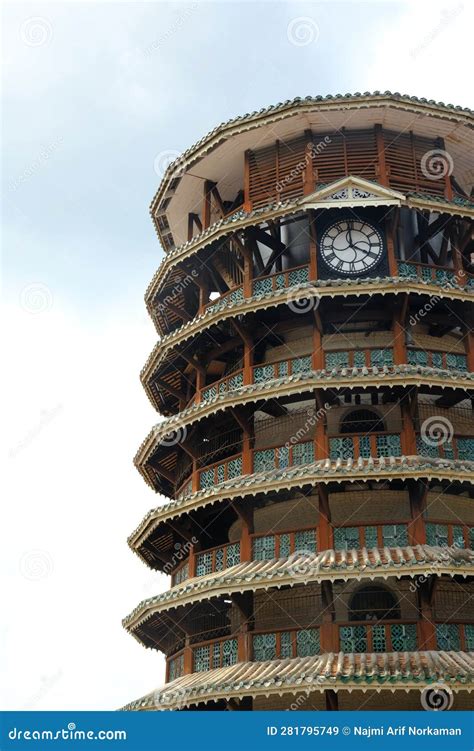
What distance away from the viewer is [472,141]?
96.0ft

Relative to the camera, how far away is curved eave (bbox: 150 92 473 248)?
90.5ft

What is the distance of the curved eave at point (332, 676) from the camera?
20.0 m

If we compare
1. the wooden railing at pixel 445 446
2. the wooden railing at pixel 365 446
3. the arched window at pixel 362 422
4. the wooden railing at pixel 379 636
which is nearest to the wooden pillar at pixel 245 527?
the wooden railing at pixel 365 446

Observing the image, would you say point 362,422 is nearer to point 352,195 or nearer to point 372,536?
point 372,536

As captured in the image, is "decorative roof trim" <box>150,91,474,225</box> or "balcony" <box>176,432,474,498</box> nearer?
"balcony" <box>176,432,474,498</box>

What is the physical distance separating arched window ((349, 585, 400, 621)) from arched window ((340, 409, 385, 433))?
4181mm

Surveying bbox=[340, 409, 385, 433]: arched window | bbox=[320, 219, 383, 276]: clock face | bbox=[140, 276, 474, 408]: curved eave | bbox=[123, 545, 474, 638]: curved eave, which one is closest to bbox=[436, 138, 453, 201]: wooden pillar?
bbox=[320, 219, 383, 276]: clock face

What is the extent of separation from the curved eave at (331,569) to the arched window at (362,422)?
149 inches

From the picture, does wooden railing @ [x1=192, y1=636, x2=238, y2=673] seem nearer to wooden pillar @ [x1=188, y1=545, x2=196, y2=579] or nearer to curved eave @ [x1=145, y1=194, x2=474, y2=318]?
wooden pillar @ [x1=188, y1=545, x2=196, y2=579]

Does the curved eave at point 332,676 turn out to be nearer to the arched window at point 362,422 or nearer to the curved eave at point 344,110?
the arched window at point 362,422

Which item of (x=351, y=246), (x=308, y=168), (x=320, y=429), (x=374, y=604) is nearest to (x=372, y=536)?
(x=374, y=604)

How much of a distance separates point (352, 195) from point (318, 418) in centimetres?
634

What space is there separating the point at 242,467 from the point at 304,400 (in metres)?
2.45
